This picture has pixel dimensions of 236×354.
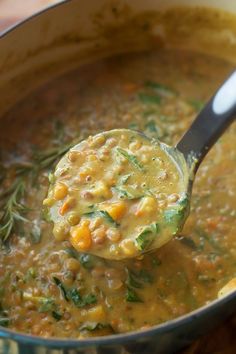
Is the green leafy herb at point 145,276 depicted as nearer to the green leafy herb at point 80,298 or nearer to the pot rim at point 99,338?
the green leafy herb at point 80,298

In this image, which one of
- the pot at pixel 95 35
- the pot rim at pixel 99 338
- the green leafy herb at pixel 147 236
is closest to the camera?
the pot rim at pixel 99 338

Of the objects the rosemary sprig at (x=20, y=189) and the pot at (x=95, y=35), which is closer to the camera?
the rosemary sprig at (x=20, y=189)

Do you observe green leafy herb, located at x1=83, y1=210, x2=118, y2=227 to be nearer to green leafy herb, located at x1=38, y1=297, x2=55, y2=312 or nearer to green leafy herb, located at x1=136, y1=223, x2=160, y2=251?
green leafy herb, located at x1=136, y1=223, x2=160, y2=251

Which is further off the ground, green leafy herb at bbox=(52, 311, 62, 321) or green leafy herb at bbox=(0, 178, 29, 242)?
green leafy herb at bbox=(0, 178, 29, 242)

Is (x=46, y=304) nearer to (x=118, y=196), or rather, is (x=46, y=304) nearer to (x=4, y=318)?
(x=4, y=318)

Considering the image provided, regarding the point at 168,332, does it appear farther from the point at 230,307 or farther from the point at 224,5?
the point at 224,5

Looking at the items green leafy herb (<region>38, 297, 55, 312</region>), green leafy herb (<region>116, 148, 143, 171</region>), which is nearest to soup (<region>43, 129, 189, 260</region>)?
green leafy herb (<region>116, 148, 143, 171</region>)

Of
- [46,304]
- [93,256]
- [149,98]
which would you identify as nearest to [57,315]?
[46,304]

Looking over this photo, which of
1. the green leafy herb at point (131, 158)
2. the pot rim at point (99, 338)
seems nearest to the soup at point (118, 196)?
the green leafy herb at point (131, 158)
